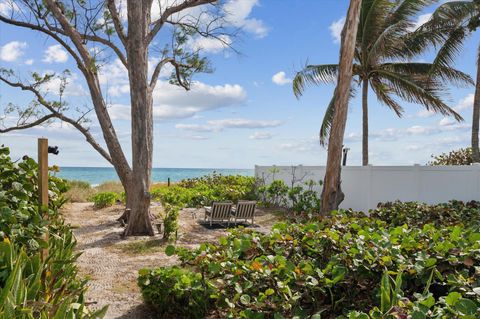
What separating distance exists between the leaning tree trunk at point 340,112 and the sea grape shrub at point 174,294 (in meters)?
4.97

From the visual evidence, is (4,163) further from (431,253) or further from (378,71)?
(378,71)

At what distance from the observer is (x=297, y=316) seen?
2662mm

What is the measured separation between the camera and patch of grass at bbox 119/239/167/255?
821 centimetres

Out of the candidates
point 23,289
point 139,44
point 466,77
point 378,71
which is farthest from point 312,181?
point 23,289

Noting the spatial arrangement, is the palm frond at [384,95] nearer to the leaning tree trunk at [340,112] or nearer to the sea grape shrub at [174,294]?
the leaning tree trunk at [340,112]

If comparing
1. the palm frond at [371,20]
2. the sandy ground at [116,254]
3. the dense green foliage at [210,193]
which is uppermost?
the palm frond at [371,20]

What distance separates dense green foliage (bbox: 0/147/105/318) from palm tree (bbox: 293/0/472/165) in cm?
1310

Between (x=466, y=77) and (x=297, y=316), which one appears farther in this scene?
(x=466, y=77)

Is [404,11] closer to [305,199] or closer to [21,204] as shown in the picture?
[305,199]

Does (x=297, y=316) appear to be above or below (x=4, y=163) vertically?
below

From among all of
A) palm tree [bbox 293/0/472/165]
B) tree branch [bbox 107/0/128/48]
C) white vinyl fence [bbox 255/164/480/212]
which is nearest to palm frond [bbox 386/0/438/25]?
palm tree [bbox 293/0/472/165]

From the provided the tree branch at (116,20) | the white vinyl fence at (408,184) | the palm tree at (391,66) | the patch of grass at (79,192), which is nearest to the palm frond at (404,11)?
the palm tree at (391,66)

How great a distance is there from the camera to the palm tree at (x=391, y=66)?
15.4 metres

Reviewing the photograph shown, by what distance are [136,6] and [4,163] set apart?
708cm
